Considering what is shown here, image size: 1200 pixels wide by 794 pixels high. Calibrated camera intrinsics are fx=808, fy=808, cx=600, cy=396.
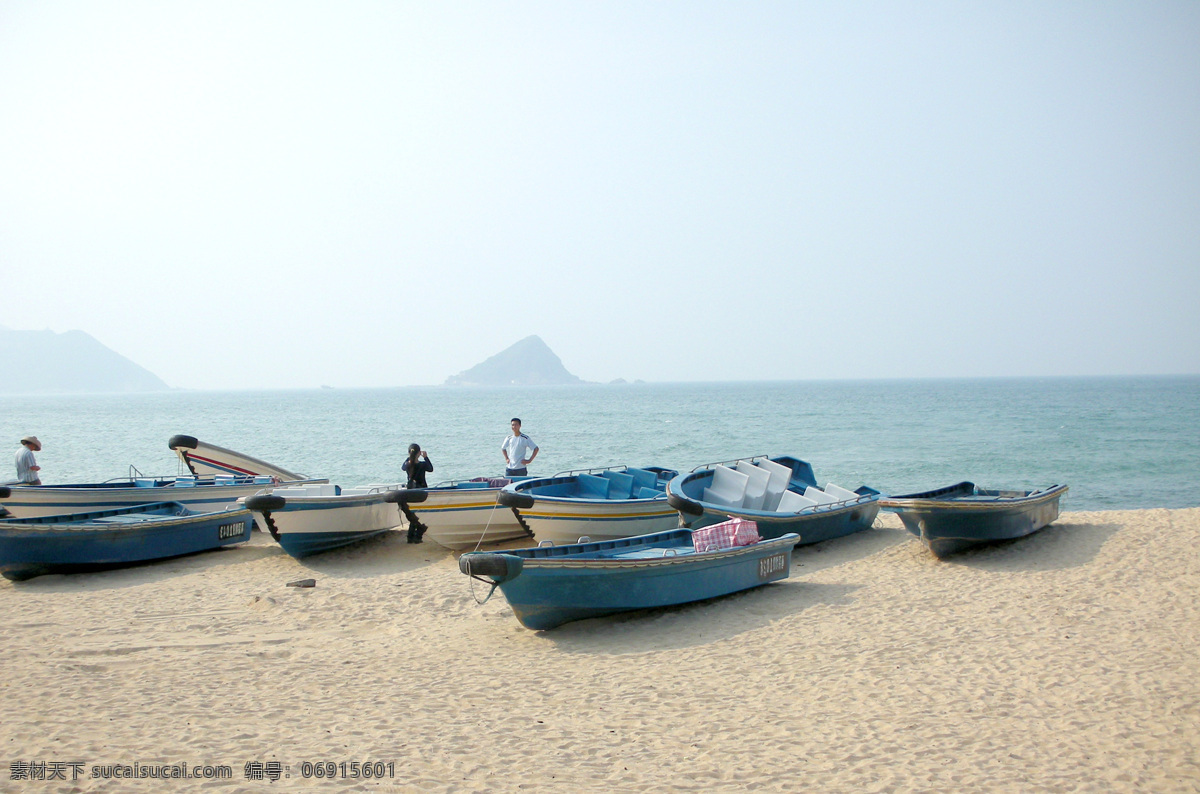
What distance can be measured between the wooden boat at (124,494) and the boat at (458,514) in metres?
3.10

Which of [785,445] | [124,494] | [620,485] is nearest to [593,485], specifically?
[620,485]

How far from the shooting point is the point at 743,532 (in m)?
9.96

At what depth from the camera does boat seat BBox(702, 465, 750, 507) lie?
13.5m

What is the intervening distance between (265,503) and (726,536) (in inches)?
264

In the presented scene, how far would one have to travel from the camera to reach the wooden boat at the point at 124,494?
44.9 ft

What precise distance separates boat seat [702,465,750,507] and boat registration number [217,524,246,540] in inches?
310

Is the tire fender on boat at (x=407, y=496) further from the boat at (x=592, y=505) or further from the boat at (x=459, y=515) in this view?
the boat at (x=592, y=505)

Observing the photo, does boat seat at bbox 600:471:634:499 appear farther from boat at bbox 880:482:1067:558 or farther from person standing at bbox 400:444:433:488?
boat at bbox 880:482:1067:558

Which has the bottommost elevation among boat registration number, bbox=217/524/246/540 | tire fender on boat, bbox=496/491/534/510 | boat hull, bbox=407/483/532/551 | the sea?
the sea

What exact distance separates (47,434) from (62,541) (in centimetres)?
5985

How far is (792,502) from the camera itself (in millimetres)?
13391

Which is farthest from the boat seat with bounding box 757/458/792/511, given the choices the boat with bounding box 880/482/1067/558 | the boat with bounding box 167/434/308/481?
the boat with bounding box 167/434/308/481

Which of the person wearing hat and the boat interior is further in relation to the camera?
the person wearing hat

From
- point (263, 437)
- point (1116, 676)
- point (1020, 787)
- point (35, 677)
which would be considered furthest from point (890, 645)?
point (263, 437)
